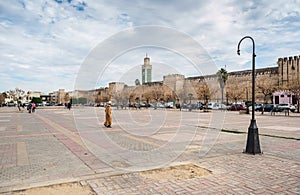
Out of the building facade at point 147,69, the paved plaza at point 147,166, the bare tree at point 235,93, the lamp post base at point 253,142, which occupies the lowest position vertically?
the paved plaza at point 147,166

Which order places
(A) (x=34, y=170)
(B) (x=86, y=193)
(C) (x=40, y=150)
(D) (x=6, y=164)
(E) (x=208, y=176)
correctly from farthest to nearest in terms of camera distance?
(C) (x=40, y=150), (D) (x=6, y=164), (A) (x=34, y=170), (E) (x=208, y=176), (B) (x=86, y=193)

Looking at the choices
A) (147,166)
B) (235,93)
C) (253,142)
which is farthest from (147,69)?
(235,93)

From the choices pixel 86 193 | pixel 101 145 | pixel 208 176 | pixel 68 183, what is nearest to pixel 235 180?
pixel 208 176

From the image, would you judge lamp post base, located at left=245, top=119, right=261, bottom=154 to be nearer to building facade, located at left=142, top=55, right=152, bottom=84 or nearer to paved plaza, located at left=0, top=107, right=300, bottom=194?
paved plaza, located at left=0, top=107, right=300, bottom=194

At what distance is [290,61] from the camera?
58312 millimetres

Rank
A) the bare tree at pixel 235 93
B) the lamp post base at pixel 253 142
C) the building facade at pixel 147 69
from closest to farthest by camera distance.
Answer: the lamp post base at pixel 253 142
the building facade at pixel 147 69
the bare tree at pixel 235 93

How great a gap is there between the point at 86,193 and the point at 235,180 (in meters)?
3.00

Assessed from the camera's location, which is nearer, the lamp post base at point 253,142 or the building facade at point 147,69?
the lamp post base at point 253,142

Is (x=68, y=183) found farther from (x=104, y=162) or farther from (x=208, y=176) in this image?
(x=208, y=176)

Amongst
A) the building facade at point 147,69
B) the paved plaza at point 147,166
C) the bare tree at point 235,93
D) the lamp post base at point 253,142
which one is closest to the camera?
the paved plaza at point 147,166

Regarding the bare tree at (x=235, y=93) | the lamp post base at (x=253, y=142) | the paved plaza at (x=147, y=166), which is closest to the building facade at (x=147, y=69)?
the paved plaza at (x=147, y=166)

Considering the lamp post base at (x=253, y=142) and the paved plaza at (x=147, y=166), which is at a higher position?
the lamp post base at (x=253, y=142)

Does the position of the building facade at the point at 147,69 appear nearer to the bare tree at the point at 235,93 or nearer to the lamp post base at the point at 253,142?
the lamp post base at the point at 253,142

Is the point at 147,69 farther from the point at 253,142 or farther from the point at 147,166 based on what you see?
the point at 147,166
